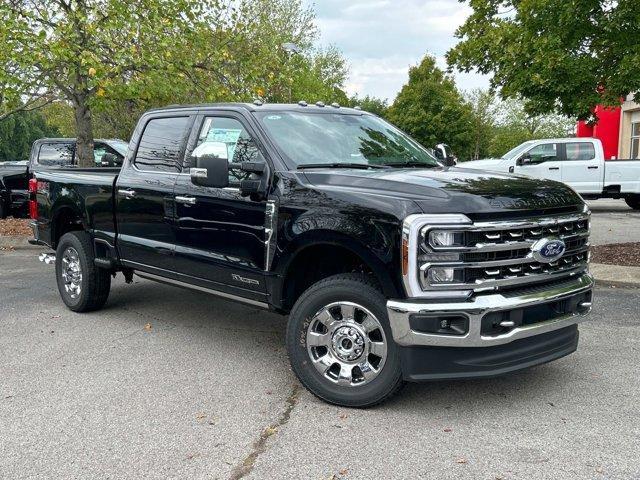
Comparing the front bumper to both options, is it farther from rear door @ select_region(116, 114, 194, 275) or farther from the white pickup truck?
the white pickup truck

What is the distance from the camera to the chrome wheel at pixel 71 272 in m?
6.62

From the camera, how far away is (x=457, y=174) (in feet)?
14.8

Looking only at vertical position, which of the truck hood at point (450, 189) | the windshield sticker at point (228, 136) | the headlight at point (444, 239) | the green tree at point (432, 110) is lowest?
the headlight at point (444, 239)

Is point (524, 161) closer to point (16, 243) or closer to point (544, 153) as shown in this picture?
point (544, 153)

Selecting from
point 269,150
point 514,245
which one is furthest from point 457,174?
point 269,150

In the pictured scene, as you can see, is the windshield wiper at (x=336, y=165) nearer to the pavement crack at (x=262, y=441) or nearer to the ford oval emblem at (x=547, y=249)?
the ford oval emblem at (x=547, y=249)

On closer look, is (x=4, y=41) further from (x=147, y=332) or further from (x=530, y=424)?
(x=530, y=424)

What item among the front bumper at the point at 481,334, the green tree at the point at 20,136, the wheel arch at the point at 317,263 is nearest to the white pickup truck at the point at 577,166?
the wheel arch at the point at 317,263

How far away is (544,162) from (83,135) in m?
12.0

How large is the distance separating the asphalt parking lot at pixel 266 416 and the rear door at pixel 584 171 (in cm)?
1242

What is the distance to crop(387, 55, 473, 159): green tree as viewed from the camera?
45219mm

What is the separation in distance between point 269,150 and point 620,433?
115 inches

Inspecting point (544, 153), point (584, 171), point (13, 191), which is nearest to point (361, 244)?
point (13, 191)

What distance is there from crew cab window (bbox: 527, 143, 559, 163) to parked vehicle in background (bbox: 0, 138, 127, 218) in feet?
35.5
